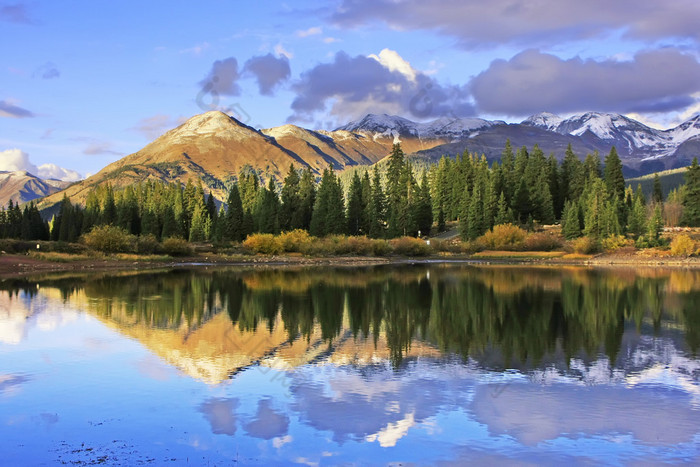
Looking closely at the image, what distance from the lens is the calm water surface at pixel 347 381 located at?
1109 cm

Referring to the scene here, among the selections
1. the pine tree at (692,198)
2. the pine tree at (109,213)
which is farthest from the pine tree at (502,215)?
the pine tree at (109,213)

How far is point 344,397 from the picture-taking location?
46.2 ft

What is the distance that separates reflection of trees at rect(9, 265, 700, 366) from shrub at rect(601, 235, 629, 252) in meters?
28.9

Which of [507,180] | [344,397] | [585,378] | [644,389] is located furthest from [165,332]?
[507,180]

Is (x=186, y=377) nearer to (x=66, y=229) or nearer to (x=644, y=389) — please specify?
(x=644, y=389)

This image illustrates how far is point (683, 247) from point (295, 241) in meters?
44.1

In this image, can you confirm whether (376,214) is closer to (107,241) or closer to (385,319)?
(107,241)

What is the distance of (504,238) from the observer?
7781 centimetres

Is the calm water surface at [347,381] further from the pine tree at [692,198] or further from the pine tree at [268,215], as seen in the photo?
the pine tree at [692,198]

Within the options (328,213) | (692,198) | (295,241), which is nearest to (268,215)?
(328,213)

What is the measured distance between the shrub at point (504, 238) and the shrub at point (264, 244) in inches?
1018

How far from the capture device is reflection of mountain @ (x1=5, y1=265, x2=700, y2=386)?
18453mm

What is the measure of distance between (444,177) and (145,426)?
312 ft

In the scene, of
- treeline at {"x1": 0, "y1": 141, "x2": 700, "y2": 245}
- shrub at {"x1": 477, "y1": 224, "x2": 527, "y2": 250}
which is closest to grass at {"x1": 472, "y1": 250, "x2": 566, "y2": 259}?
shrub at {"x1": 477, "y1": 224, "x2": 527, "y2": 250}
